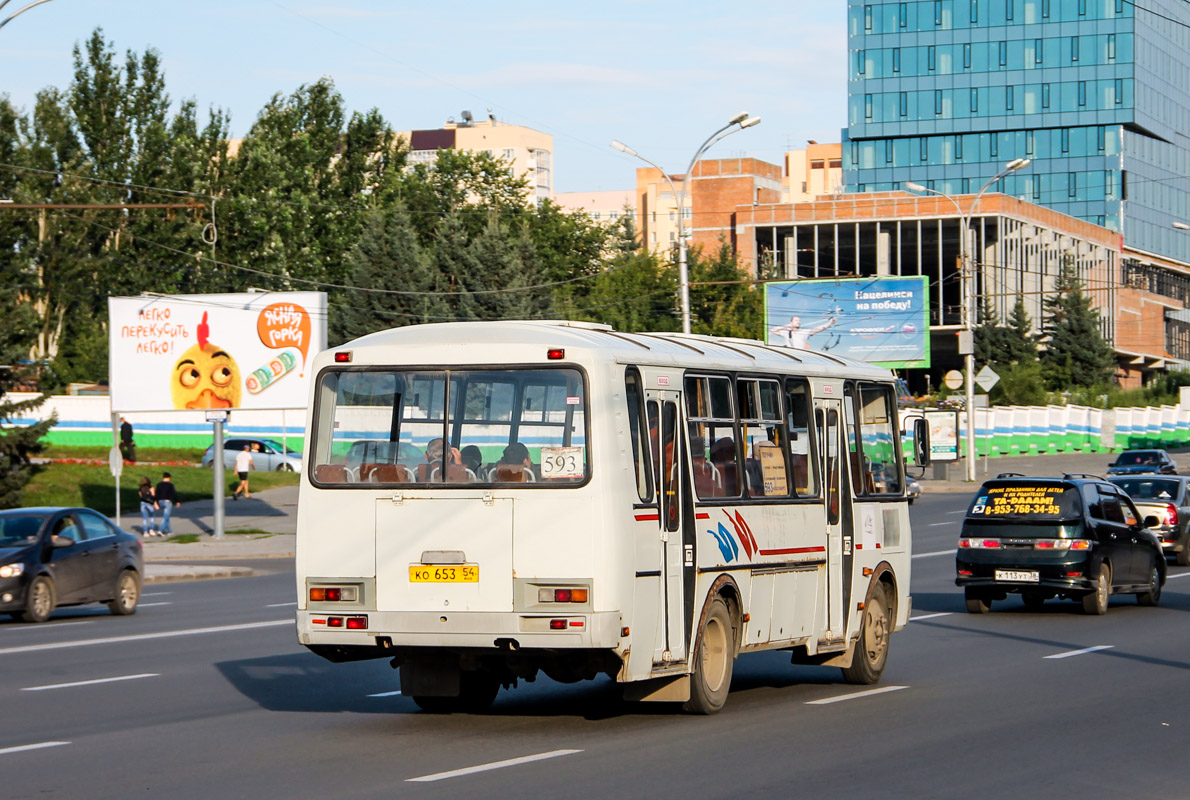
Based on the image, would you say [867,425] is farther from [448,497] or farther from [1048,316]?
[1048,316]

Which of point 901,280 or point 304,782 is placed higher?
point 901,280

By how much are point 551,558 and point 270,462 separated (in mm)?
55360

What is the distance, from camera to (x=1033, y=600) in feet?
73.1

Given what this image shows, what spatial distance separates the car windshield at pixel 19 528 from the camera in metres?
21.7

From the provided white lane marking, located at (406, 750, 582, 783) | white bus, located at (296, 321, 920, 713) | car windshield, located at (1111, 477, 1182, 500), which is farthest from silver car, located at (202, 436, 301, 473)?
white lane marking, located at (406, 750, 582, 783)

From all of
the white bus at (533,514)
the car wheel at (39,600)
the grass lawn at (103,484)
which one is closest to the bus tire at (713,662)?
the white bus at (533,514)

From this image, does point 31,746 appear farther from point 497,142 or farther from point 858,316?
point 497,142

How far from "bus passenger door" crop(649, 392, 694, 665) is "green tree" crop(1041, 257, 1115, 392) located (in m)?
86.4

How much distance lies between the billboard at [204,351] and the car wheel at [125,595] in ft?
64.9

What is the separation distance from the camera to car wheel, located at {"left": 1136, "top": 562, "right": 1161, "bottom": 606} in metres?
22.1

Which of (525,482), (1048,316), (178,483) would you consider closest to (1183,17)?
(1048,316)

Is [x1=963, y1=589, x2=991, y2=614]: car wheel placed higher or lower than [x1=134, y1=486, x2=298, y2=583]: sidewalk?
higher

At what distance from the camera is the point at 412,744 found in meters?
10.6

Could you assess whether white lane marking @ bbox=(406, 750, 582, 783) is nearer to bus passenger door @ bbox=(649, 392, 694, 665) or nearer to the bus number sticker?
bus passenger door @ bbox=(649, 392, 694, 665)
